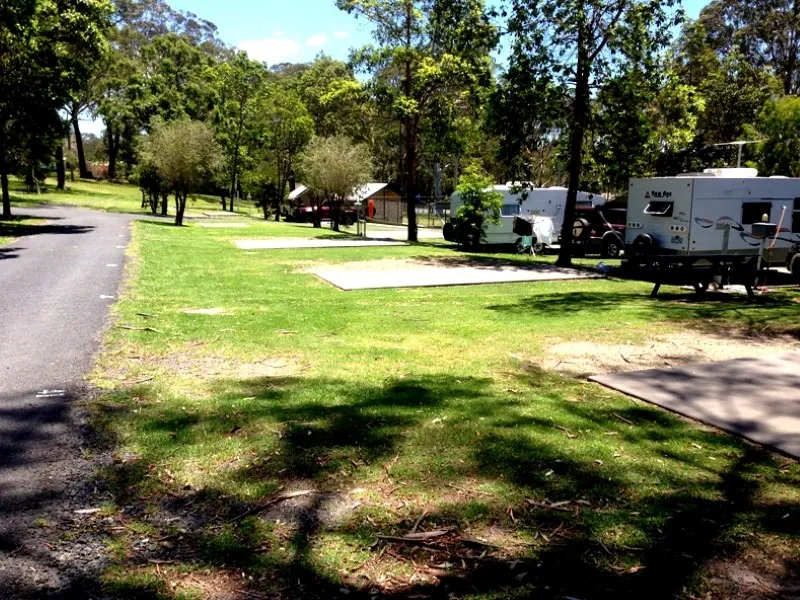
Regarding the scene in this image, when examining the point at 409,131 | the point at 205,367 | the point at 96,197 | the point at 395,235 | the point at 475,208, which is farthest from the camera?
the point at 96,197

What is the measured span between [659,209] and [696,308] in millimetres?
8361

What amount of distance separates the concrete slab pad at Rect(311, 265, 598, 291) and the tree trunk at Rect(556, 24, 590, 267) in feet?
4.06

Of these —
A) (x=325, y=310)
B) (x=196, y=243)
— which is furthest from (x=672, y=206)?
(x=196, y=243)

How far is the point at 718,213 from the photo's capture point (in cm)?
1750

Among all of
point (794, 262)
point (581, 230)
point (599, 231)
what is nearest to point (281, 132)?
point (599, 231)

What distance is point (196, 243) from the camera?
73.6ft

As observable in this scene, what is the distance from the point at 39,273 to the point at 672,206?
49.5 ft

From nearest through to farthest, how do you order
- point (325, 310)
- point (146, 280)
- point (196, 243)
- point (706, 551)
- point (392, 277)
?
point (706, 551), point (325, 310), point (146, 280), point (392, 277), point (196, 243)

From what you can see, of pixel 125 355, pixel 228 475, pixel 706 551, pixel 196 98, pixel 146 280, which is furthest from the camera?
pixel 196 98

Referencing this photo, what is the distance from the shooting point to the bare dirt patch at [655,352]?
6.82m

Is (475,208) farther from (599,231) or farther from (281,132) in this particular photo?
(281,132)

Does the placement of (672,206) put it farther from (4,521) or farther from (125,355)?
(4,521)

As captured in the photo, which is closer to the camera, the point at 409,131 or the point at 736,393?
the point at 736,393

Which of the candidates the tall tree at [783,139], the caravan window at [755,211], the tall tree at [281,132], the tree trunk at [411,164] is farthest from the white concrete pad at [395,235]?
the tall tree at [783,139]
